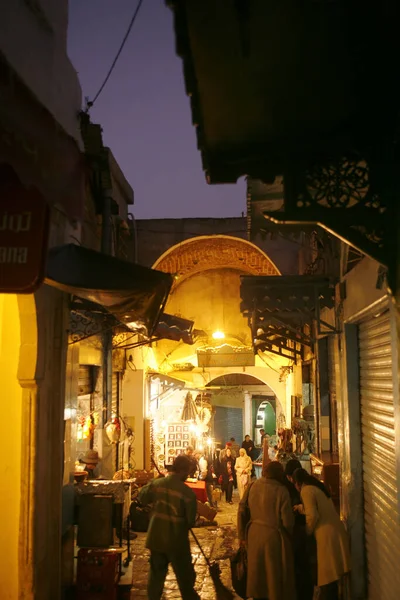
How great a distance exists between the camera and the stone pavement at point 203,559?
7719 millimetres

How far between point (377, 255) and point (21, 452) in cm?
457

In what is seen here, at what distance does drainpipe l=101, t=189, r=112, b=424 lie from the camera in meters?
12.6

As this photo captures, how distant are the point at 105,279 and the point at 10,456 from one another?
2353 mm

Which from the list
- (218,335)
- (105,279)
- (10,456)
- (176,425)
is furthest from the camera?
(218,335)

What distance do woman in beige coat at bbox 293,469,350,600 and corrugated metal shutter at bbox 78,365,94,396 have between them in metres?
7.47

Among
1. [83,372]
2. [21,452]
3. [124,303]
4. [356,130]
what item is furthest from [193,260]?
[356,130]

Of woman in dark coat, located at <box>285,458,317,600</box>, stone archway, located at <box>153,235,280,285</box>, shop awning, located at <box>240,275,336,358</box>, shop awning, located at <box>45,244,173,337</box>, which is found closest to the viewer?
shop awning, located at <box>45,244,173,337</box>

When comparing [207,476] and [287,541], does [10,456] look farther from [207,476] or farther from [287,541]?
[207,476]

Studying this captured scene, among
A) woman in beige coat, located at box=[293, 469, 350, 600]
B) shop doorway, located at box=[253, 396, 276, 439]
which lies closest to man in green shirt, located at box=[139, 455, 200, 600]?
woman in beige coat, located at box=[293, 469, 350, 600]

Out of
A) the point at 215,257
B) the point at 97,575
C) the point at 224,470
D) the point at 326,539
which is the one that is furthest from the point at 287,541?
the point at 215,257

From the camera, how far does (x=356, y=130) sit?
372cm

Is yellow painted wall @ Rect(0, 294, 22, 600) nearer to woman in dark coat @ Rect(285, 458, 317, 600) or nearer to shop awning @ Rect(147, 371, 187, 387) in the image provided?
woman in dark coat @ Rect(285, 458, 317, 600)

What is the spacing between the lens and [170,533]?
6.02 m

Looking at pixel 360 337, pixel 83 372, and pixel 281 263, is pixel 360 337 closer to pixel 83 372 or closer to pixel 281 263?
pixel 83 372
